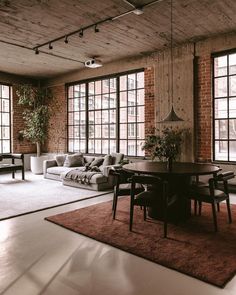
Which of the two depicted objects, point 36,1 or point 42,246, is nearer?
point 42,246

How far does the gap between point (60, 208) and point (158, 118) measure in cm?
328

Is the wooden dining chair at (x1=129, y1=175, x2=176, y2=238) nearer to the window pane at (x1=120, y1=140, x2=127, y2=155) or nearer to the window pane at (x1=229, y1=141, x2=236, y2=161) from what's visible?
the window pane at (x1=229, y1=141, x2=236, y2=161)

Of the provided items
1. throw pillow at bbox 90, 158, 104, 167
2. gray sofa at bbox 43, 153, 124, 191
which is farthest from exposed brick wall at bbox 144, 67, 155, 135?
throw pillow at bbox 90, 158, 104, 167

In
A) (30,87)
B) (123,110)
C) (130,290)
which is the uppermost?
(30,87)

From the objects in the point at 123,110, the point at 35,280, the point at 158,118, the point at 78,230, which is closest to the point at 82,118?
the point at 123,110

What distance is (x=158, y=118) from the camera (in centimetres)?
670

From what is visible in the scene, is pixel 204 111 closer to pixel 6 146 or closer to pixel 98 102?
pixel 98 102

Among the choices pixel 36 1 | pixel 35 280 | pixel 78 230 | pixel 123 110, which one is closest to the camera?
pixel 35 280

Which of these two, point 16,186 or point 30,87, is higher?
point 30,87

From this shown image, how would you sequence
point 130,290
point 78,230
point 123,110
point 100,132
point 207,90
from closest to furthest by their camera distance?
1. point 130,290
2. point 78,230
3. point 207,90
4. point 123,110
5. point 100,132

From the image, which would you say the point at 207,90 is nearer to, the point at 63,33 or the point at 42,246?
the point at 63,33

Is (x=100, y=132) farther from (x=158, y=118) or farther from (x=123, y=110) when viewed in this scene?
(x=158, y=118)

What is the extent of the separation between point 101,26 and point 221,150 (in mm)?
3547

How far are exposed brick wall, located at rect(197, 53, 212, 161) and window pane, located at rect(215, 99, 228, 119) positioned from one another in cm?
18
